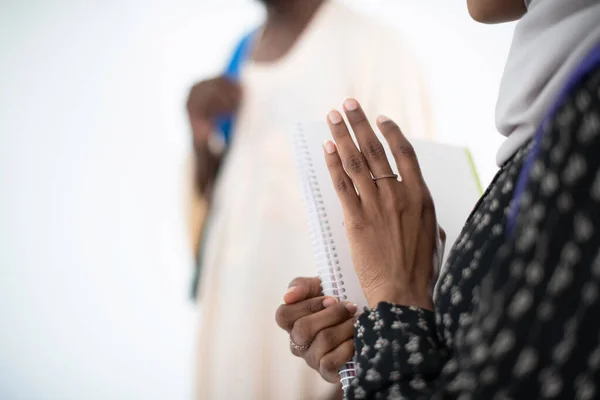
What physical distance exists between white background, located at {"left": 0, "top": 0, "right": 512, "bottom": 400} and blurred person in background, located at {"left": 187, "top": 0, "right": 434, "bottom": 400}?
0.15ft

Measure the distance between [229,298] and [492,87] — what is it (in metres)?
0.76

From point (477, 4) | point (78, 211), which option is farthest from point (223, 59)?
point (477, 4)

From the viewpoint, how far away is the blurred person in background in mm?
801

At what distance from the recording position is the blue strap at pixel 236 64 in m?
0.88

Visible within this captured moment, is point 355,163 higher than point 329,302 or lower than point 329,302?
higher

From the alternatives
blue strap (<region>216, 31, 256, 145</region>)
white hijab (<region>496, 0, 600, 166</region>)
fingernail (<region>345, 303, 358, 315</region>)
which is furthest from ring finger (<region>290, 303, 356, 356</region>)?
blue strap (<region>216, 31, 256, 145</region>)

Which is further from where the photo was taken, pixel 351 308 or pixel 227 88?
pixel 227 88

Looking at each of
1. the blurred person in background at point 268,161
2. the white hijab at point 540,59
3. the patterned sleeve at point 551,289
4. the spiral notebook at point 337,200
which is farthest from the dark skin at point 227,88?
the patterned sleeve at point 551,289

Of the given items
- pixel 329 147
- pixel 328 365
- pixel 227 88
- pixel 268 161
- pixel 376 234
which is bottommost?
pixel 328 365

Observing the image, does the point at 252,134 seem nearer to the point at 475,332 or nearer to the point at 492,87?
the point at 492,87

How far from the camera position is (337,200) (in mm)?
539

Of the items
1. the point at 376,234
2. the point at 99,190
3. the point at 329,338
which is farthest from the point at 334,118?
the point at 99,190

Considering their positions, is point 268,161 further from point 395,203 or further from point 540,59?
point 540,59

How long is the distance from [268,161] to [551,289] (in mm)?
700
